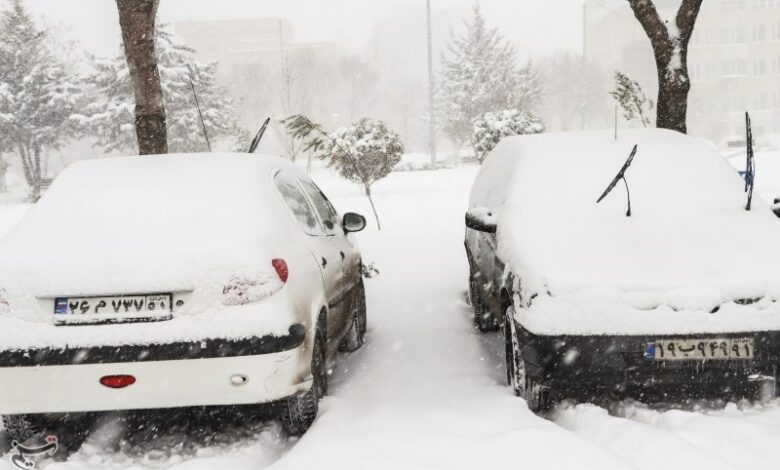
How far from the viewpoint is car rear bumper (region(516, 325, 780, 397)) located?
3703mm

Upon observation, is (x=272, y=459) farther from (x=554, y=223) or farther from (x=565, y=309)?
(x=554, y=223)

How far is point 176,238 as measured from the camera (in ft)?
11.8

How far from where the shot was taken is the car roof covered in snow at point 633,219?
151 inches

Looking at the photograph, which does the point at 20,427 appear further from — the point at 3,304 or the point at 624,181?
the point at 624,181

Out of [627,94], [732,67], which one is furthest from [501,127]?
[732,67]

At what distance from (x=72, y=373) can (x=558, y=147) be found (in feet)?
12.3

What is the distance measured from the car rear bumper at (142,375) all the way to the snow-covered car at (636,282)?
1.53 m

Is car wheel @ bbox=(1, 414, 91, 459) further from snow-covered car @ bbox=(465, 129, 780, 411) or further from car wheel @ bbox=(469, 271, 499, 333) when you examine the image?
car wheel @ bbox=(469, 271, 499, 333)

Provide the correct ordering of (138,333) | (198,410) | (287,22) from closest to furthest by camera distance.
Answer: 1. (138,333)
2. (198,410)
3. (287,22)

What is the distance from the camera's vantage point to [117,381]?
11.1ft

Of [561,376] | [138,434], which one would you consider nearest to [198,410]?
[138,434]

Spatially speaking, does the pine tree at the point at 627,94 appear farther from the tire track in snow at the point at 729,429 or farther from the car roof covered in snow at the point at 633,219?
the tire track in snow at the point at 729,429

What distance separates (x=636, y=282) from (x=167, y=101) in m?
39.7

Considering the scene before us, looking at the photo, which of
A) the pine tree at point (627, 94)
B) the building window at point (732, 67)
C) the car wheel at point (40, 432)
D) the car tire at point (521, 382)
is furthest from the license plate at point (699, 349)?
the building window at point (732, 67)
